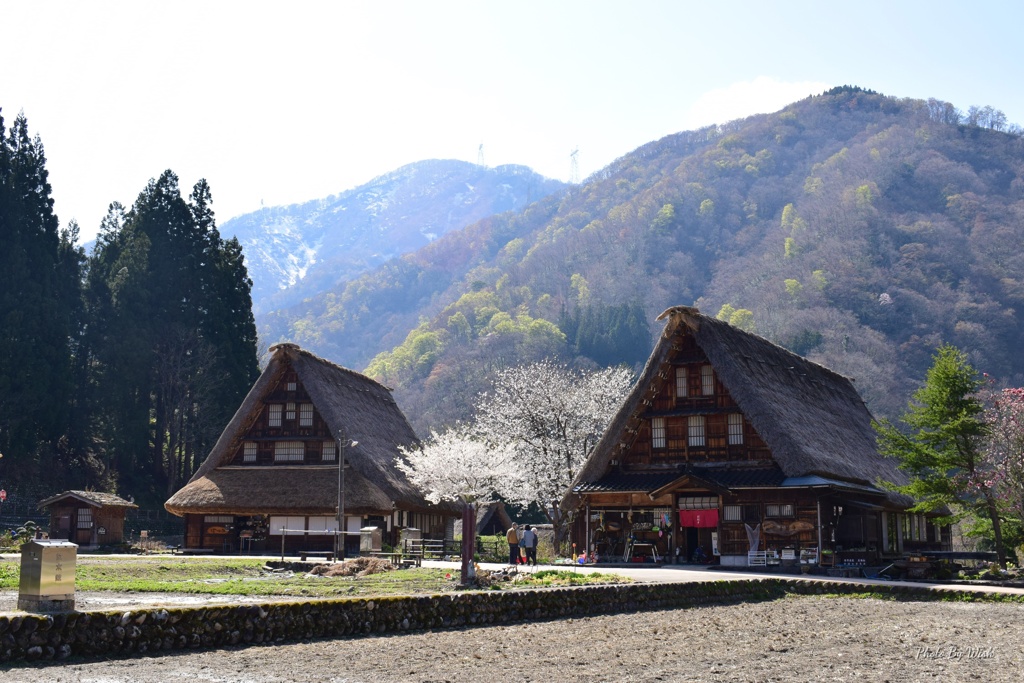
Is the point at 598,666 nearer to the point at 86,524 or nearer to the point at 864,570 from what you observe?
the point at 864,570

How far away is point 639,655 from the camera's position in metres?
12.8

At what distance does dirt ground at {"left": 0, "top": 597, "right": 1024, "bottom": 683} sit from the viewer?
35.4 feet

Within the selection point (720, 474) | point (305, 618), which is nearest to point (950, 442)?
point (720, 474)

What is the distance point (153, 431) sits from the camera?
60.8m

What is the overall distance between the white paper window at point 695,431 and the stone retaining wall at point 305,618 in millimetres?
12318

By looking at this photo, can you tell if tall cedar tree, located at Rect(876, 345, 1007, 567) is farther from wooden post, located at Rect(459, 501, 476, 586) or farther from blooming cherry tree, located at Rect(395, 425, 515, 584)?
blooming cherry tree, located at Rect(395, 425, 515, 584)

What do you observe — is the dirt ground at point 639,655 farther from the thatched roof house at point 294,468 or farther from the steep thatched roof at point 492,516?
the steep thatched roof at point 492,516

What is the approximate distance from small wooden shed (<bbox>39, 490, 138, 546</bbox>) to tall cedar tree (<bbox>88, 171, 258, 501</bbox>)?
1225 cm

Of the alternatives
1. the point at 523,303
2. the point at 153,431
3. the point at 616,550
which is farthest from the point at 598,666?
the point at 523,303

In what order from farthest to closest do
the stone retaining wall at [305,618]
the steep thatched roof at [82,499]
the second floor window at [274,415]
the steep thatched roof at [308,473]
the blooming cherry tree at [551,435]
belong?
the blooming cherry tree at [551,435], the second floor window at [274,415], the steep thatched roof at [82,499], the steep thatched roof at [308,473], the stone retaining wall at [305,618]

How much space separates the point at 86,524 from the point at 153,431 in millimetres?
20916

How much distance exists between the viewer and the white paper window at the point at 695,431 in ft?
111

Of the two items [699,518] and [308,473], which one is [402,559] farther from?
[308,473]

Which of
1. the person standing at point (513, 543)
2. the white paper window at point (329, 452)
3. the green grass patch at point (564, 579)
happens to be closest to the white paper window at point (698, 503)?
the person standing at point (513, 543)
